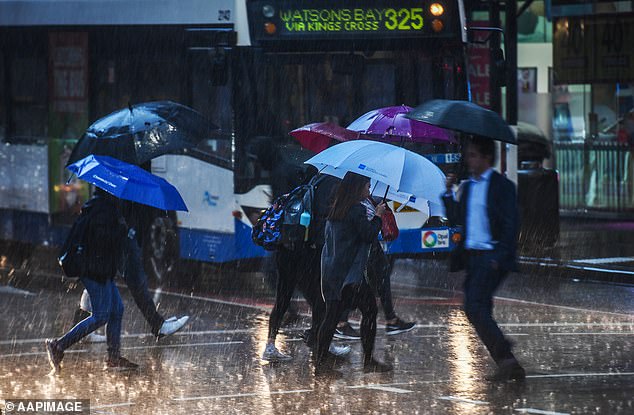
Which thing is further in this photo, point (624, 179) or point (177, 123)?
point (624, 179)

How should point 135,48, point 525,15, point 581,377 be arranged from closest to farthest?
point 581,377 < point 135,48 < point 525,15

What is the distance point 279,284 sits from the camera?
1052cm

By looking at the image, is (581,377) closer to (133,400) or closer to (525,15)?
(133,400)

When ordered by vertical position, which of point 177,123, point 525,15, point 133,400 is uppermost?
point 525,15

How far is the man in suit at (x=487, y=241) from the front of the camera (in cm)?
912

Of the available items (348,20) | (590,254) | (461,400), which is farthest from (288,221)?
(590,254)

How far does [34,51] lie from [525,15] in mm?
22498

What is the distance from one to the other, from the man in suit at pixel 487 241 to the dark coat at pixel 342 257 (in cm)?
80

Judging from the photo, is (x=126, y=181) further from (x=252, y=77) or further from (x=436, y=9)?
(x=436, y=9)

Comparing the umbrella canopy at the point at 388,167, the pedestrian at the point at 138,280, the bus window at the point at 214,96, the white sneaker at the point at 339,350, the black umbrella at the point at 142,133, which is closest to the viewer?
the umbrella canopy at the point at 388,167

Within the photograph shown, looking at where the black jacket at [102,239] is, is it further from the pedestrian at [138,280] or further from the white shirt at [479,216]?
the white shirt at [479,216]

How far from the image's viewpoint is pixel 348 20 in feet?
47.0

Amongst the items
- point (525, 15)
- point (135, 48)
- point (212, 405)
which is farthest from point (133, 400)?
point (525, 15)

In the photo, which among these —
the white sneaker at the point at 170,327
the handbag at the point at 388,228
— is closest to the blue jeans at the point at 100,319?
the white sneaker at the point at 170,327
